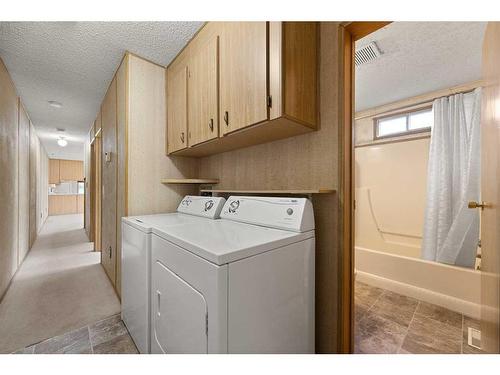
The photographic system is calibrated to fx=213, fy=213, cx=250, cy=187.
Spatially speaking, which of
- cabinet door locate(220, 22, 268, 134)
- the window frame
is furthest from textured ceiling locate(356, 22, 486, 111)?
cabinet door locate(220, 22, 268, 134)

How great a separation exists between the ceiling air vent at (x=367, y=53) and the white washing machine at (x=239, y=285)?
5.18ft

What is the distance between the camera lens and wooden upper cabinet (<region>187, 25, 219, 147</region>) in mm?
1397

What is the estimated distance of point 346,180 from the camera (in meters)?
1.14

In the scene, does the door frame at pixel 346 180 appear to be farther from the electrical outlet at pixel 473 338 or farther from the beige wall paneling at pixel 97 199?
the beige wall paneling at pixel 97 199

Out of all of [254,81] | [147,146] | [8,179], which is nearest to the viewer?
[254,81]

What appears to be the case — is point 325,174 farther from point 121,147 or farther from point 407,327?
point 121,147

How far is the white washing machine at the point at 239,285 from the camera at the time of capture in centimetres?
75

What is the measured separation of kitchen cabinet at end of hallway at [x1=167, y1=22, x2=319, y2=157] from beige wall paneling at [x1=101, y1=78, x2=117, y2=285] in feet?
4.03

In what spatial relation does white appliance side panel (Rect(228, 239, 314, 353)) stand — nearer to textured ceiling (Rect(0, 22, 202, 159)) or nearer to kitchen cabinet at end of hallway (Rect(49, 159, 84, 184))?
textured ceiling (Rect(0, 22, 202, 159))

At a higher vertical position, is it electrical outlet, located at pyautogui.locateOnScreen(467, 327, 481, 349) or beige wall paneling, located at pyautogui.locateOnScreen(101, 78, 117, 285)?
beige wall paneling, located at pyautogui.locateOnScreen(101, 78, 117, 285)

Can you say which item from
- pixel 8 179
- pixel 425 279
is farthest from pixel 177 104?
pixel 425 279

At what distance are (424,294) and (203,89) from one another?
8.65 feet

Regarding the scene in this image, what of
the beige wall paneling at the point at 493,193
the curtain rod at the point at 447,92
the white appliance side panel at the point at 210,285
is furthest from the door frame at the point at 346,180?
the curtain rod at the point at 447,92
